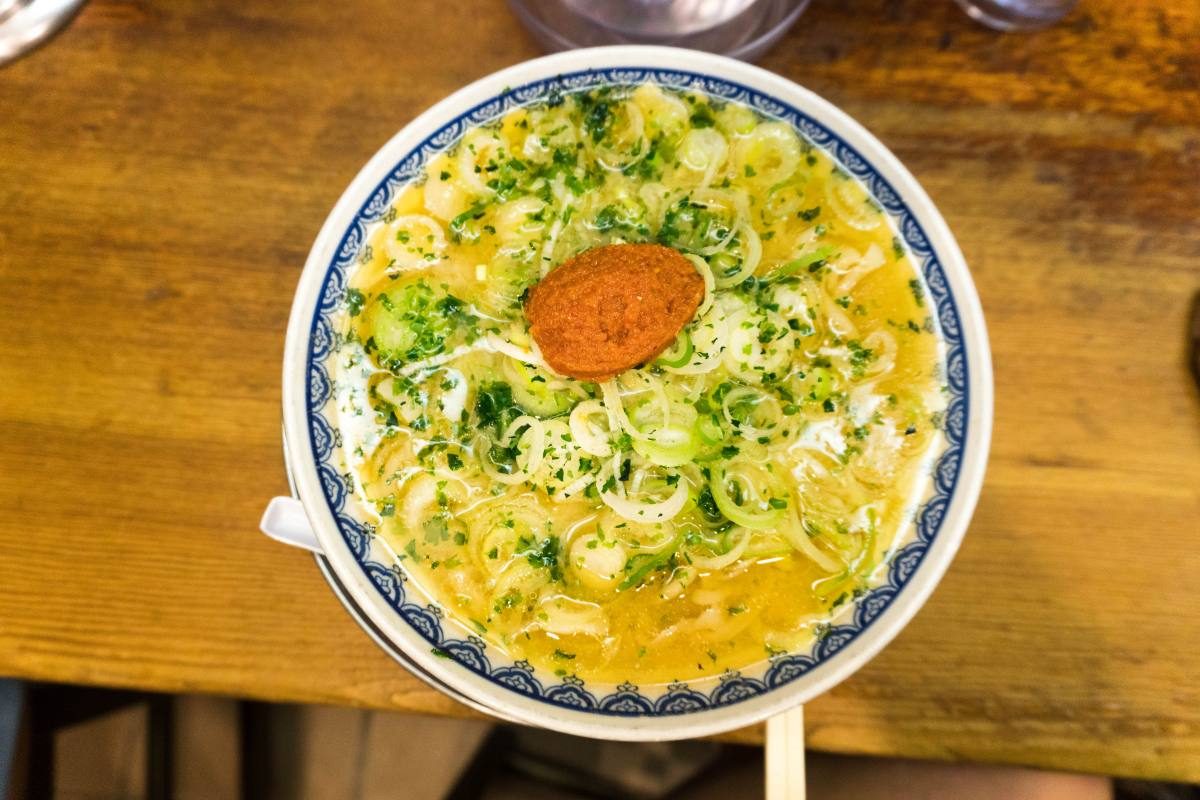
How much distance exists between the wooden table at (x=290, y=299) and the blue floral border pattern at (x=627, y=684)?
392 millimetres

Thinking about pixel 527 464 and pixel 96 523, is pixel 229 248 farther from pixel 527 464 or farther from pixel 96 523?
pixel 527 464

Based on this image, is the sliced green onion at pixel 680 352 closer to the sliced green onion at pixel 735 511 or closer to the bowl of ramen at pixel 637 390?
the bowl of ramen at pixel 637 390

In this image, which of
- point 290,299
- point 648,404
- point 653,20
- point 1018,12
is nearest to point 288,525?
point 290,299

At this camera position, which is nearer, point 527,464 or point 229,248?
point 527,464

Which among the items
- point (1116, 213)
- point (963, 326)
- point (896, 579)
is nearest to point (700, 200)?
point (963, 326)

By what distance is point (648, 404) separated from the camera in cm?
162

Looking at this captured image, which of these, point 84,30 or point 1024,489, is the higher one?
point 84,30

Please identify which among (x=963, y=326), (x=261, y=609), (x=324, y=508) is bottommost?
(x=261, y=609)

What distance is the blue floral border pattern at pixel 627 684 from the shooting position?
154cm

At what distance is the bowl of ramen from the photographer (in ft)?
5.15

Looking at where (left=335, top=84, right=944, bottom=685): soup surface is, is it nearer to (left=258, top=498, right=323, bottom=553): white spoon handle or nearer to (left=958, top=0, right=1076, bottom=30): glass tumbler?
(left=258, top=498, right=323, bottom=553): white spoon handle

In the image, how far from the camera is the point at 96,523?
6.34 ft

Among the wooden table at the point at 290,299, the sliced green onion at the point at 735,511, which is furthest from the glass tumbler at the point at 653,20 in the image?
the sliced green onion at the point at 735,511

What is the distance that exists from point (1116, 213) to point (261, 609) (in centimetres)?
245
